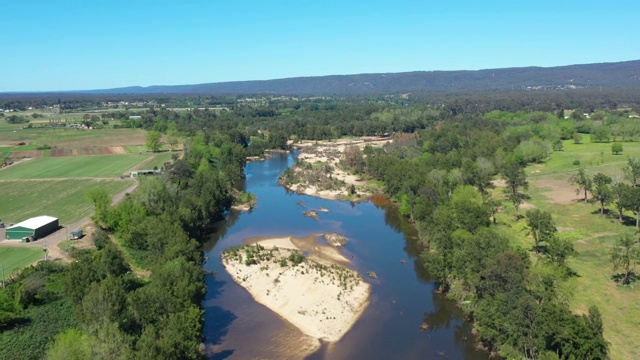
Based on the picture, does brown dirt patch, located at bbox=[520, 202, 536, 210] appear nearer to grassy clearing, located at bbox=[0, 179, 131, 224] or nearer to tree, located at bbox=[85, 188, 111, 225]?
tree, located at bbox=[85, 188, 111, 225]

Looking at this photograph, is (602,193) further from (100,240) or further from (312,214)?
(100,240)

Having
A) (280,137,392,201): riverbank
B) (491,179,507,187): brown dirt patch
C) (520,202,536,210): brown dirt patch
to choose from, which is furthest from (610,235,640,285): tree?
(280,137,392,201): riverbank

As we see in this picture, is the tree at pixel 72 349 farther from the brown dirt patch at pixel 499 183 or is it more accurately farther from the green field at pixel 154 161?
the green field at pixel 154 161

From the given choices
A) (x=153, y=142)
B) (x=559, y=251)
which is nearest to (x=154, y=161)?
(x=153, y=142)

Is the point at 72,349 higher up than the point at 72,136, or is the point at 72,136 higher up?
the point at 72,136

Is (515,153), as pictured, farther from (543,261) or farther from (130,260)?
(130,260)

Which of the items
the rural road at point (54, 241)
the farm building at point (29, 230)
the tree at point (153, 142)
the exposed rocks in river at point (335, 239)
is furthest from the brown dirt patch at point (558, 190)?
the tree at point (153, 142)
